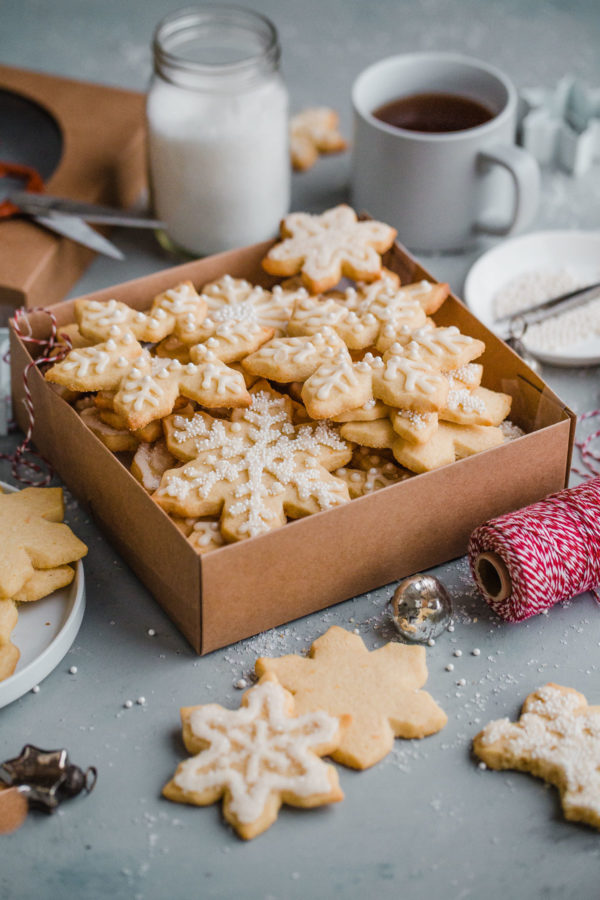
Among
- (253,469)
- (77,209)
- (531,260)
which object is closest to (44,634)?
(253,469)

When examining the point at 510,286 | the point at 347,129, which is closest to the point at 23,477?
the point at 510,286

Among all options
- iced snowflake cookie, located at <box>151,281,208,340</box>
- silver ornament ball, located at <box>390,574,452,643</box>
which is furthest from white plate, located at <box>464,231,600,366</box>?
silver ornament ball, located at <box>390,574,452,643</box>

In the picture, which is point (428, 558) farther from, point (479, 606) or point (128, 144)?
point (128, 144)

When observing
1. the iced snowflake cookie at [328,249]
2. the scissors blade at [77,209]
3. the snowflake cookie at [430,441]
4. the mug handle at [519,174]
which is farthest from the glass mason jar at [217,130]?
the snowflake cookie at [430,441]

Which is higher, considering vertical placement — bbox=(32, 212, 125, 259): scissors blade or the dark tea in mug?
the dark tea in mug

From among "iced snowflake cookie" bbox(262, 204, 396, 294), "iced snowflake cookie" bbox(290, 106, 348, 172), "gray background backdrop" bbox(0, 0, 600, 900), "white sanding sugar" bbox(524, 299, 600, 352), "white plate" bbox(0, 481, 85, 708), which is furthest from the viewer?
"iced snowflake cookie" bbox(290, 106, 348, 172)

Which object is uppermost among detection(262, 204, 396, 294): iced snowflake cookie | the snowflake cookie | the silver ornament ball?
detection(262, 204, 396, 294): iced snowflake cookie

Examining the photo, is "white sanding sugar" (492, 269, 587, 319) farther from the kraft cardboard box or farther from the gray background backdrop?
the kraft cardboard box

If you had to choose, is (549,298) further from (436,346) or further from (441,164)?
(436,346)
